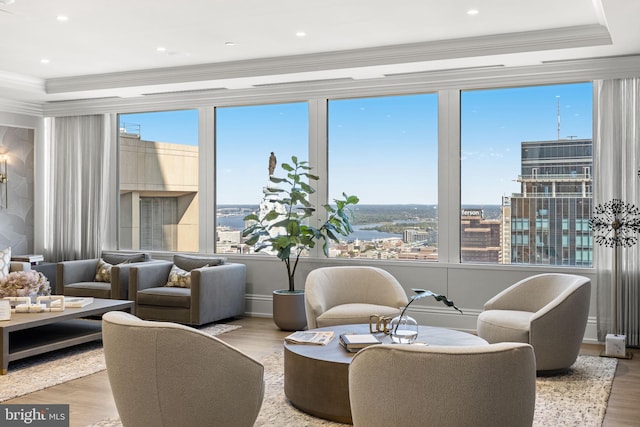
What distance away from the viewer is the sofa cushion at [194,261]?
705 centimetres

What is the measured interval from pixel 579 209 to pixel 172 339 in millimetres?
4567

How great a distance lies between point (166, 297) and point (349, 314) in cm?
229

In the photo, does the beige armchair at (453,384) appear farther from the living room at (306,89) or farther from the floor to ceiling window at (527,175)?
the floor to ceiling window at (527,175)

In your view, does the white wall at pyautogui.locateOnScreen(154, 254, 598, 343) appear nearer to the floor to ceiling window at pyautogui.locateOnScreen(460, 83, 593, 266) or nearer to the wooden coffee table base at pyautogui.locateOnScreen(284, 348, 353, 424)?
the floor to ceiling window at pyautogui.locateOnScreen(460, 83, 593, 266)

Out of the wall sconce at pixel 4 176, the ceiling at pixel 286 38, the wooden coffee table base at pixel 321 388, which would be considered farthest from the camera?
the wall sconce at pixel 4 176

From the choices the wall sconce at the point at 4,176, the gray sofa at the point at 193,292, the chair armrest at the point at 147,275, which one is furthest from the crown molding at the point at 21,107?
the gray sofa at the point at 193,292

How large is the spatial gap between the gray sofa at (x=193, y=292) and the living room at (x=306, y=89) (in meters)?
0.46

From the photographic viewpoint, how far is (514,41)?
5.56 meters

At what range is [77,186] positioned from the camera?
8.39 metres

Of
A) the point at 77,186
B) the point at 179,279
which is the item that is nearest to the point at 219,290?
the point at 179,279

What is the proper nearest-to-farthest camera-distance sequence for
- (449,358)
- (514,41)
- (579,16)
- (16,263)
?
(449,358)
(579,16)
(514,41)
(16,263)

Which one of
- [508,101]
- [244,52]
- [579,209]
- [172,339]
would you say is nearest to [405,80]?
[508,101]

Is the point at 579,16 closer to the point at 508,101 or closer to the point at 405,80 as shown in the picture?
the point at 508,101

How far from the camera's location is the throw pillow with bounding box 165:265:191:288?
272 inches
